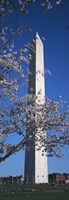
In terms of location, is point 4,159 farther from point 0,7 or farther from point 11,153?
point 0,7

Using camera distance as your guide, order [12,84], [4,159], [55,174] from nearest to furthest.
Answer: [4,159]
[12,84]
[55,174]

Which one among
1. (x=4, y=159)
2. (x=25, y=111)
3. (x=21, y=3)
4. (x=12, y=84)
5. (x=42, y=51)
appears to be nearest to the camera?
(x=21, y=3)

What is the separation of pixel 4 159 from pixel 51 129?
9.52 feet

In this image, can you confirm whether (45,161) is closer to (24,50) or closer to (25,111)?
(25,111)

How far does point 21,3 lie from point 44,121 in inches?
270

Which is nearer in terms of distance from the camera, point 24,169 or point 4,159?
point 4,159

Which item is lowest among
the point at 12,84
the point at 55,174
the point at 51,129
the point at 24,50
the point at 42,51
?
the point at 55,174

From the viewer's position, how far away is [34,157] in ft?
110

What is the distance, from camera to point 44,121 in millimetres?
15547

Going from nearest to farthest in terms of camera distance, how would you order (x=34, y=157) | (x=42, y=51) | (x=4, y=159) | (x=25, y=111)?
(x=4, y=159), (x=25, y=111), (x=34, y=157), (x=42, y=51)

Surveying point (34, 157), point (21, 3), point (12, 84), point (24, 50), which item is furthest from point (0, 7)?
point (34, 157)

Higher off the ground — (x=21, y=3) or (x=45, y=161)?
(x=21, y=3)

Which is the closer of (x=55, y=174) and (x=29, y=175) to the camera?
(x=29, y=175)

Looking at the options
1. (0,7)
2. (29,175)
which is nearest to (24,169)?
(29,175)
